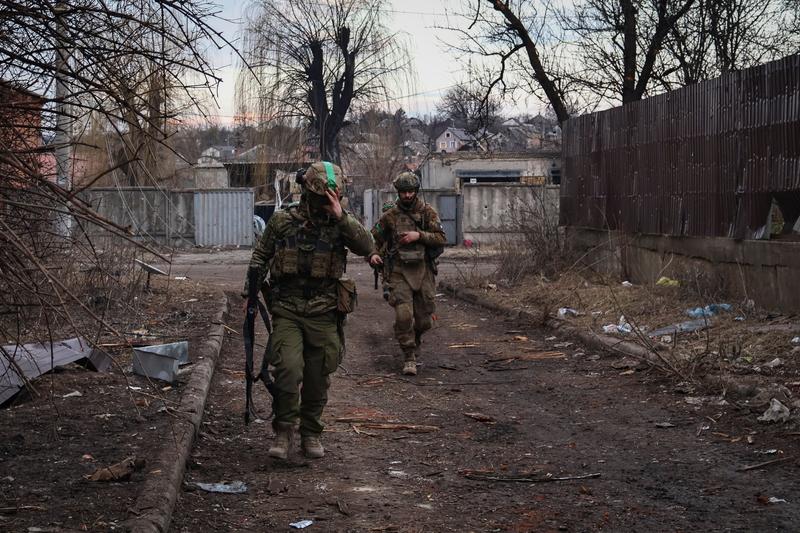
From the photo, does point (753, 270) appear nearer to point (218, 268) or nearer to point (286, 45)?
point (218, 268)

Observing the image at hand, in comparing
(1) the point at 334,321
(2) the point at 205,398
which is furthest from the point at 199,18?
(2) the point at 205,398

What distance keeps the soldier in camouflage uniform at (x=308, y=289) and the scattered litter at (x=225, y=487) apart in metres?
0.62

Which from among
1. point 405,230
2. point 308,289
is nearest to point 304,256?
point 308,289

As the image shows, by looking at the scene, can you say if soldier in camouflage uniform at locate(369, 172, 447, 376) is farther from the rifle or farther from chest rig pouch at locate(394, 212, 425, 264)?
the rifle

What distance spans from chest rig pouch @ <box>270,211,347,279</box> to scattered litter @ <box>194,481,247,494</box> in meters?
1.41

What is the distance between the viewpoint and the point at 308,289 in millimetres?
6617

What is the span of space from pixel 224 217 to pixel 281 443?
28.4 meters

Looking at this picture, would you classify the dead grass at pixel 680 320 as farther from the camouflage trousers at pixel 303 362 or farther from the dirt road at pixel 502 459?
the camouflage trousers at pixel 303 362

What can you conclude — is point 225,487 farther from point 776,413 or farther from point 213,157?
point 213,157

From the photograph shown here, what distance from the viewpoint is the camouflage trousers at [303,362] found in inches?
255

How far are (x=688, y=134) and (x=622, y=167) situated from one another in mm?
2575

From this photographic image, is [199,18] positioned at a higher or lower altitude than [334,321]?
higher

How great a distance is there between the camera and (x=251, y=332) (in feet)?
22.6

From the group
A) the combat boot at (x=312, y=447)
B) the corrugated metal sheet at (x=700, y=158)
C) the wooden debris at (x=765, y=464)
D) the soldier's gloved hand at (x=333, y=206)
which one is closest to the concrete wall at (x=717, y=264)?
the corrugated metal sheet at (x=700, y=158)
